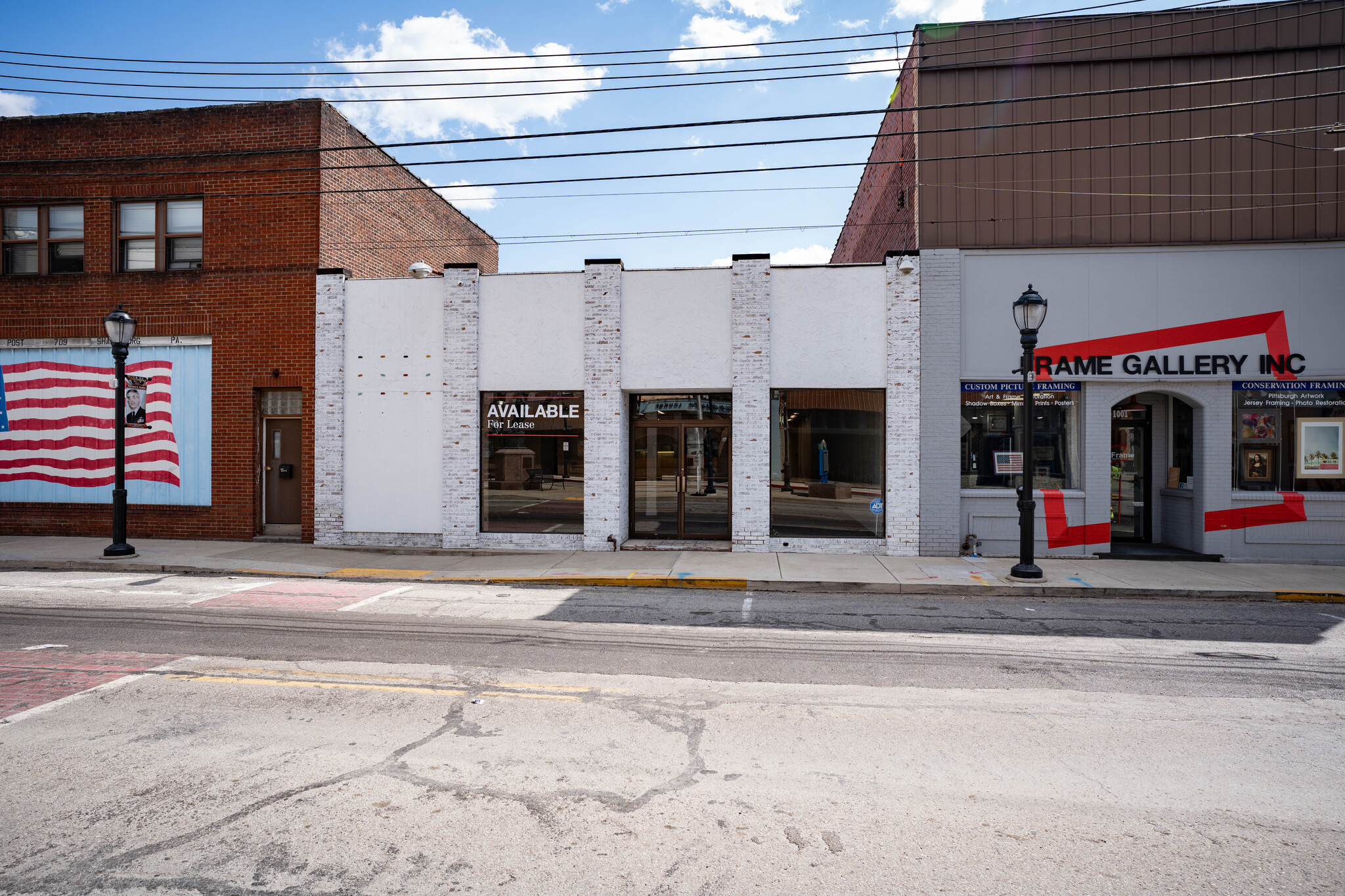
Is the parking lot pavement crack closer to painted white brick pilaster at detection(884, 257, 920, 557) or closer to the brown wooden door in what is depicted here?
painted white brick pilaster at detection(884, 257, 920, 557)

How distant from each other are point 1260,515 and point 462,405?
14675 mm

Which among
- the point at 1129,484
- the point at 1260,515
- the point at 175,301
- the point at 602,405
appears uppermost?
the point at 175,301

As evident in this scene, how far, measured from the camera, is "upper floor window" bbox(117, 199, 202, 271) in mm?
14266

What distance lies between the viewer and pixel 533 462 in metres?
13.6

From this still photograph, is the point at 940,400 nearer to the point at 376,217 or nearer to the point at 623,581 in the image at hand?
the point at 623,581

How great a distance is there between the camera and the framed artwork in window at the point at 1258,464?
40.3 feet

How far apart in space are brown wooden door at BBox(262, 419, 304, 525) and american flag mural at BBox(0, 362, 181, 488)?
1824mm

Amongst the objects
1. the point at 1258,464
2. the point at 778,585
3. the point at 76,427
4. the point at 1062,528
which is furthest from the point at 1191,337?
the point at 76,427

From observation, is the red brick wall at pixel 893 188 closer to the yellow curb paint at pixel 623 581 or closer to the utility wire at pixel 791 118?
the utility wire at pixel 791 118

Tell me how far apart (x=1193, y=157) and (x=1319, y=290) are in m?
3.18

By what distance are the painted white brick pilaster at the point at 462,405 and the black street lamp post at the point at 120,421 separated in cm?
537

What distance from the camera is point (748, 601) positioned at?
9.48 m

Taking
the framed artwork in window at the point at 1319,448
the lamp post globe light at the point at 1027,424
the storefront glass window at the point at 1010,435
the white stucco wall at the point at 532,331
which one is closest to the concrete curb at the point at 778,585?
the lamp post globe light at the point at 1027,424

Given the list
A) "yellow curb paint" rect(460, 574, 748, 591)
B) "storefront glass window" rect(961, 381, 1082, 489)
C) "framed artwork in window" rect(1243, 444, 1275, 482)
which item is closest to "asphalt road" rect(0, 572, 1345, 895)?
"yellow curb paint" rect(460, 574, 748, 591)
